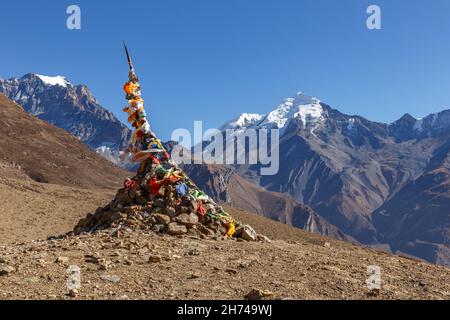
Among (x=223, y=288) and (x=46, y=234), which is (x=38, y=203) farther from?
(x=223, y=288)

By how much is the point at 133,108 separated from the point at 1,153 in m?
83.7

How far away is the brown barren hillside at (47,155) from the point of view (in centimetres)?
9825

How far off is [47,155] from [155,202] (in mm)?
94936

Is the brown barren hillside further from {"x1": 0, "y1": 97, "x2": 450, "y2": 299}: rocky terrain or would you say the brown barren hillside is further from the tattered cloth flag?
{"x1": 0, "y1": 97, "x2": 450, "y2": 299}: rocky terrain

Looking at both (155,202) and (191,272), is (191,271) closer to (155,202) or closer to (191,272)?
(191,272)

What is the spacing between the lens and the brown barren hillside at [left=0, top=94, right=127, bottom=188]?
322ft

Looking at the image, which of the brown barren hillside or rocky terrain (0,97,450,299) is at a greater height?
the brown barren hillside

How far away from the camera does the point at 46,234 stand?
33.0m

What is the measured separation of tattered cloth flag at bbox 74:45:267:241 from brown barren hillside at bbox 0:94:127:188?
75575 mm

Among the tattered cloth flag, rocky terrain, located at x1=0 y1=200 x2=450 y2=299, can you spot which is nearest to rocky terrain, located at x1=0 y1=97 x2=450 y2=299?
rocky terrain, located at x1=0 y1=200 x2=450 y2=299

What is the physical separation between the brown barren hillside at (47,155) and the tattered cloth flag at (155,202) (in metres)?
75.6

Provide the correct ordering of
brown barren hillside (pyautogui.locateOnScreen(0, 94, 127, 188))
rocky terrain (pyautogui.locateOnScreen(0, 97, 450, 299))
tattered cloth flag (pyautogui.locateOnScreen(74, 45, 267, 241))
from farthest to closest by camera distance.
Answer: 1. brown barren hillside (pyautogui.locateOnScreen(0, 94, 127, 188))
2. tattered cloth flag (pyautogui.locateOnScreen(74, 45, 267, 241))
3. rocky terrain (pyautogui.locateOnScreen(0, 97, 450, 299))

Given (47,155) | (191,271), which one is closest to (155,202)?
(191,271)
